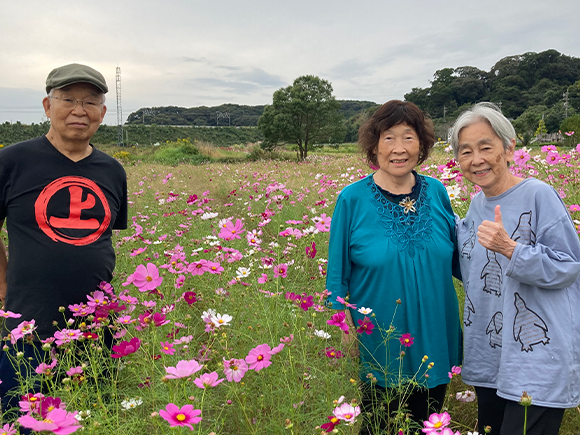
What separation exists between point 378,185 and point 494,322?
0.70 m

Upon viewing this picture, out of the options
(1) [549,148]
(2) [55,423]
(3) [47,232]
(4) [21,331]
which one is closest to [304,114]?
(1) [549,148]

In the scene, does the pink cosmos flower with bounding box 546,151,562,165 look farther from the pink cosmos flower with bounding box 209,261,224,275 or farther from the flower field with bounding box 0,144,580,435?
the pink cosmos flower with bounding box 209,261,224,275

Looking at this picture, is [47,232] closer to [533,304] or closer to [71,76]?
[71,76]

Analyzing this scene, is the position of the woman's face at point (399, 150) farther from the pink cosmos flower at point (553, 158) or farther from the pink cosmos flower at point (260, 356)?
the pink cosmos flower at point (553, 158)

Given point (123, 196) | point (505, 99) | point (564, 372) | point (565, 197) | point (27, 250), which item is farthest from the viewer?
point (505, 99)

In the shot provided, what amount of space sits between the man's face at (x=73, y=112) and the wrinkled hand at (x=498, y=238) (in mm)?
1568

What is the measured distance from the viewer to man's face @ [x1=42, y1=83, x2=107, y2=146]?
1644 mm

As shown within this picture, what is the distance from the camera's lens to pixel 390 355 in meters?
1.59

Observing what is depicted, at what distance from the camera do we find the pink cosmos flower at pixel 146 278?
132cm

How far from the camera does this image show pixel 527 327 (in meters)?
1.26

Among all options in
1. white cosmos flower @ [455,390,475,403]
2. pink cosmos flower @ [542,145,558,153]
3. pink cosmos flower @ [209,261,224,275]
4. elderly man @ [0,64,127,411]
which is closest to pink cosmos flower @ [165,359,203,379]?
pink cosmos flower @ [209,261,224,275]

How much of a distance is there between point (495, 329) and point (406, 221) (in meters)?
0.51

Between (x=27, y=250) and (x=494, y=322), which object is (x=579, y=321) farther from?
(x=27, y=250)

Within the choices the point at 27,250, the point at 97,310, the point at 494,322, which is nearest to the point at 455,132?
the point at 494,322
